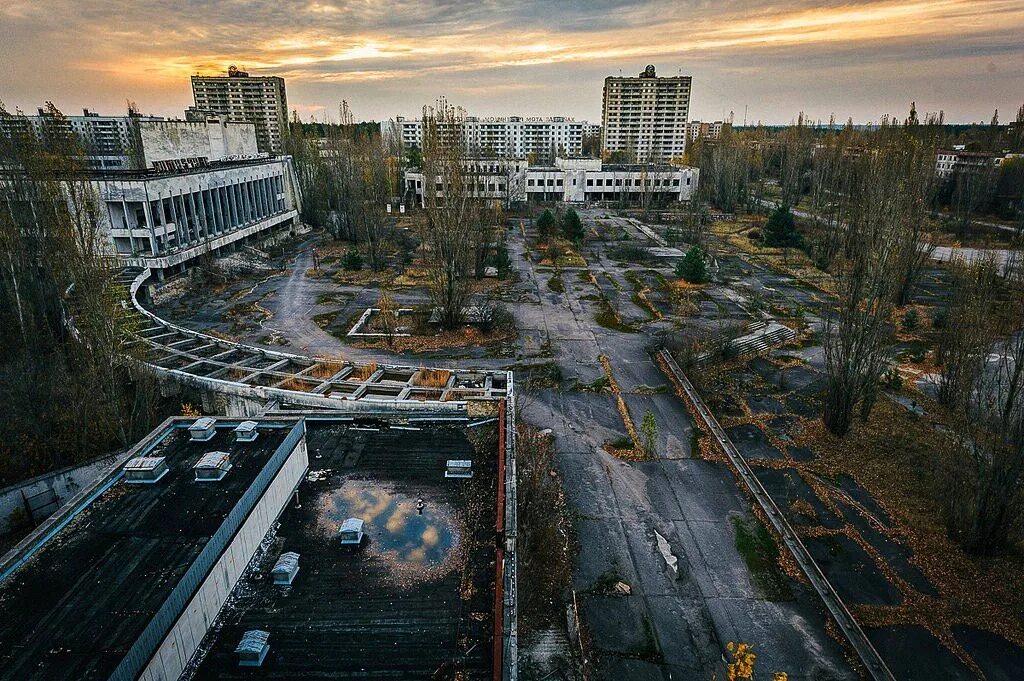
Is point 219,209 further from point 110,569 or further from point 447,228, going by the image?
point 110,569

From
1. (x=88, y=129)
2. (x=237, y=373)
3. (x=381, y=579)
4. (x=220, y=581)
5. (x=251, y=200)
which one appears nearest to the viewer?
(x=220, y=581)

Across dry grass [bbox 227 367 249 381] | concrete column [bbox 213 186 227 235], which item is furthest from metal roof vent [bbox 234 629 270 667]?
concrete column [bbox 213 186 227 235]

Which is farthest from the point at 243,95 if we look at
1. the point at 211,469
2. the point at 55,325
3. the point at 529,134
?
the point at 211,469

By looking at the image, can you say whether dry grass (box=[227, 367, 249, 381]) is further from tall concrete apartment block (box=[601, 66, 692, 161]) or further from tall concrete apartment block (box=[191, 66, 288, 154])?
tall concrete apartment block (box=[191, 66, 288, 154])

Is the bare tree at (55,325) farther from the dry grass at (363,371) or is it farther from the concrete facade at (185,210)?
the concrete facade at (185,210)

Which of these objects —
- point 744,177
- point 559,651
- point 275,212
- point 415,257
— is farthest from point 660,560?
point 744,177

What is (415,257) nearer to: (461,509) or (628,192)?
(461,509)

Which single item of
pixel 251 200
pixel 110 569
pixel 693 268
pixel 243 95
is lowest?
pixel 110 569
